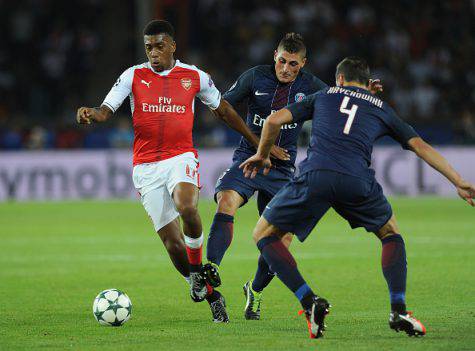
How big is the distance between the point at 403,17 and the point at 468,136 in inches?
194

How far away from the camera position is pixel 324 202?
22.0 feet

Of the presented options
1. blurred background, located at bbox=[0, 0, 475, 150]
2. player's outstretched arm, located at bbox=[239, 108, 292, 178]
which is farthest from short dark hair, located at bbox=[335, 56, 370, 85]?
blurred background, located at bbox=[0, 0, 475, 150]

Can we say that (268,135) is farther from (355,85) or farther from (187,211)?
(187,211)

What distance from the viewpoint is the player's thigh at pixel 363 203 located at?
6625 millimetres

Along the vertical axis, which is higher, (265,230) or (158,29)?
(158,29)

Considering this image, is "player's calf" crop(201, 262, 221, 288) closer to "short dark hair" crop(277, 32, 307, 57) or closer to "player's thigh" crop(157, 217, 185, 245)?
"player's thigh" crop(157, 217, 185, 245)

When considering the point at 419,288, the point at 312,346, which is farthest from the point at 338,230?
the point at 312,346

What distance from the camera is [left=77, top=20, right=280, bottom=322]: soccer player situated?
25.6 ft

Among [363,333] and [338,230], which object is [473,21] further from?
[363,333]

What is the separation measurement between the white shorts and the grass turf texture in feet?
2.66

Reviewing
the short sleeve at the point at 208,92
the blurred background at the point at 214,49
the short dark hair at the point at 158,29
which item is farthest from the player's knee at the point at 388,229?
the blurred background at the point at 214,49

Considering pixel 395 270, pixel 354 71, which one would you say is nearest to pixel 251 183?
pixel 354 71

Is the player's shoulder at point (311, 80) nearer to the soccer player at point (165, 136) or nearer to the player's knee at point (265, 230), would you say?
the soccer player at point (165, 136)

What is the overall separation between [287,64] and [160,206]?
1591 mm
